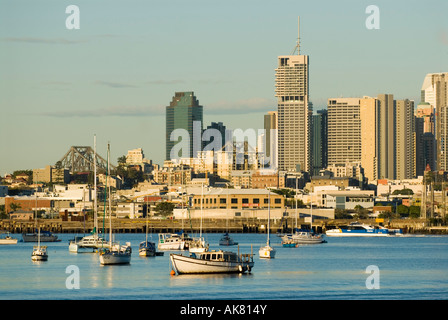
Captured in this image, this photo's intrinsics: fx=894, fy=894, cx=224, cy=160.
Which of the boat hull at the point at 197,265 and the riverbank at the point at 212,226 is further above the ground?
the boat hull at the point at 197,265

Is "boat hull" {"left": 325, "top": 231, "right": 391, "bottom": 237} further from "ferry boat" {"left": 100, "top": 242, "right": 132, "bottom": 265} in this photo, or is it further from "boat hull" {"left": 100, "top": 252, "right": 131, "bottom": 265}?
"boat hull" {"left": 100, "top": 252, "right": 131, "bottom": 265}

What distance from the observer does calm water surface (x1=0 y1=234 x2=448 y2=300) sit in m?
36.0

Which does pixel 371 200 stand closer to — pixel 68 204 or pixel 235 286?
pixel 68 204

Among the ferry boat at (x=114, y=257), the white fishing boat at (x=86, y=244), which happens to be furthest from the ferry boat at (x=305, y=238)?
the ferry boat at (x=114, y=257)

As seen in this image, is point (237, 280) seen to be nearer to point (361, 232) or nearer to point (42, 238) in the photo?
point (42, 238)

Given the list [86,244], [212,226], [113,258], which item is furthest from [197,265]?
[212,226]

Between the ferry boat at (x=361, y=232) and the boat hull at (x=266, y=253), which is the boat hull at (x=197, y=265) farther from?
the ferry boat at (x=361, y=232)

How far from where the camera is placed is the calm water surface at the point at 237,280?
3597 centimetres

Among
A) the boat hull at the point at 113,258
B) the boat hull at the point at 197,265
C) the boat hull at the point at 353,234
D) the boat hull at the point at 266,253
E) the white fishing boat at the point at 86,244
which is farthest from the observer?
the boat hull at the point at 353,234

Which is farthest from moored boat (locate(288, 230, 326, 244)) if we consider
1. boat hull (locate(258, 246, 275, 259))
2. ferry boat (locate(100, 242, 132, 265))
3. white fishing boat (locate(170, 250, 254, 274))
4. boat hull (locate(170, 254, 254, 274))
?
boat hull (locate(170, 254, 254, 274))

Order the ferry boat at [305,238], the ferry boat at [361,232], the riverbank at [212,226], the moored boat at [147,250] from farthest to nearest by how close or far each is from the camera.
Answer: the riverbank at [212,226] < the ferry boat at [361,232] < the ferry boat at [305,238] < the moored boat at [147,250]

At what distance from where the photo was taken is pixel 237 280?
1592 inches
